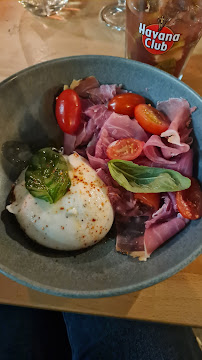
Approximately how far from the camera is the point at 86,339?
0.99 m

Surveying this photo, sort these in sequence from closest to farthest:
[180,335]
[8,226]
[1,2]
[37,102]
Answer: [8,226] → [37,102] → [180,335] → [1,2]

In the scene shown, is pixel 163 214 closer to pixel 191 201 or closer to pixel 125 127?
pixel 191 201

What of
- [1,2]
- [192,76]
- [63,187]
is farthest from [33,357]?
[1,2]

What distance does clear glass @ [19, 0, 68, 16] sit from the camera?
1.48 meters

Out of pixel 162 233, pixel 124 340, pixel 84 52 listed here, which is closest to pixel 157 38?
pixel 84 52

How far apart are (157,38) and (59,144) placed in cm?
45

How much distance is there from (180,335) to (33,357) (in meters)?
0.49

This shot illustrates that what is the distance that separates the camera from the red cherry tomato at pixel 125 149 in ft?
2.73

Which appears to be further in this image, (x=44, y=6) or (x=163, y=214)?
(x=44, y=6)

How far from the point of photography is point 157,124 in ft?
2.82

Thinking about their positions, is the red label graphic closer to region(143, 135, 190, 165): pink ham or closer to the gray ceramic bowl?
the gray ceramic bowl

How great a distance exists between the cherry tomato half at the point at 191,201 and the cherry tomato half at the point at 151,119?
179 millimetres

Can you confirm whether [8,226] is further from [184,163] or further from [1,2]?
[1,2]

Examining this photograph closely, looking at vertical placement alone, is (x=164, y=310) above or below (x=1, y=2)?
below
